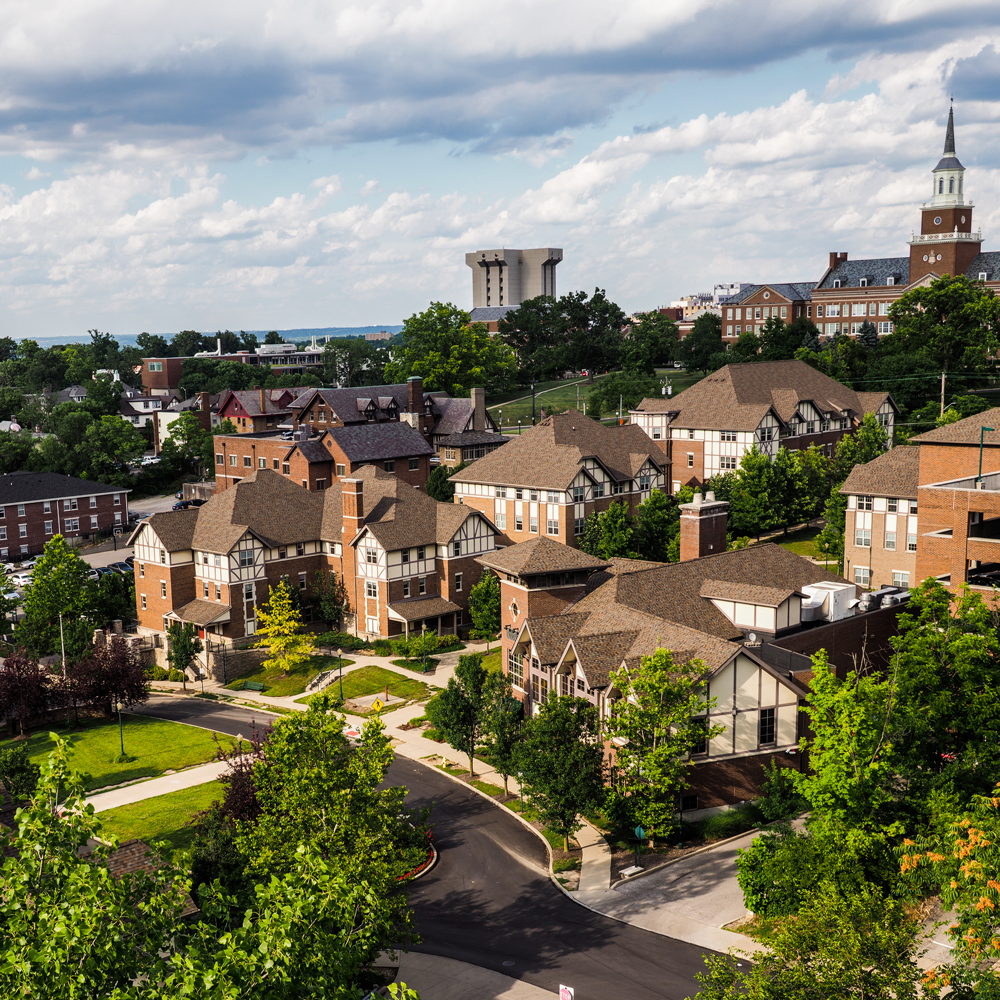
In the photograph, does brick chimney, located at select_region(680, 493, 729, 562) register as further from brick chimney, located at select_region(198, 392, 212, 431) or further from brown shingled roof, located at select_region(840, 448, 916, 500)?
brick chimney, located at select_region(198, 392, 212, 431)

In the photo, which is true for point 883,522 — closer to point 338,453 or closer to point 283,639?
point 283,639

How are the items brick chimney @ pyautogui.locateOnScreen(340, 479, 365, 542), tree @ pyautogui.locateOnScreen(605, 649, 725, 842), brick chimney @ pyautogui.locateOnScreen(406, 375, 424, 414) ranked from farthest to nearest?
brick chimney @ pyautogui.locateOnScreen(406, 375, 424, 414), brick chimney @ pyautogui.locateOnScreen(340, 479, 365, 542), tree @ pyautogui.locateOnScreen(605, 649, 725, 842)

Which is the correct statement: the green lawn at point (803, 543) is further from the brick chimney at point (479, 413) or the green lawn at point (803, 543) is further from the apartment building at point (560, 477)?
the brick chimney at point (479, 413)

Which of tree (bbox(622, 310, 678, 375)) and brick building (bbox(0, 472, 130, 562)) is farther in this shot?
tree (bbox(622, 310, 678, 375))

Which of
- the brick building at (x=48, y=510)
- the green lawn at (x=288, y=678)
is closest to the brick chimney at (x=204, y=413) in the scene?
the brick building at (x=48, y=510)

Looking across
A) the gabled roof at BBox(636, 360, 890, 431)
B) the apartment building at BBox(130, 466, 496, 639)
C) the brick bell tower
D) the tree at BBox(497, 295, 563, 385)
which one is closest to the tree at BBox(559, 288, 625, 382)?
the tree at BBox(497, 295, 563, 385)

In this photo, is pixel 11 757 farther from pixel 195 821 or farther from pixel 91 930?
pixel 91 930
